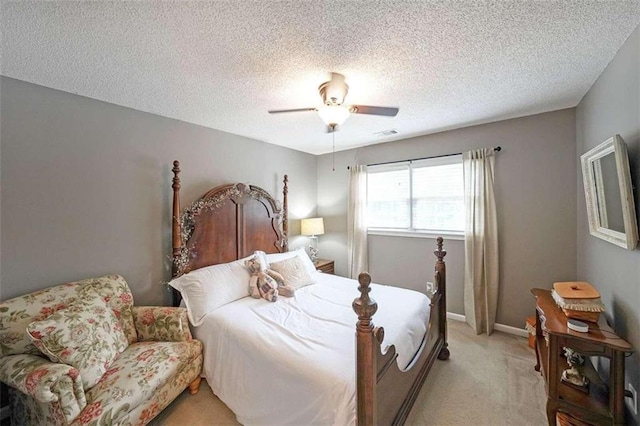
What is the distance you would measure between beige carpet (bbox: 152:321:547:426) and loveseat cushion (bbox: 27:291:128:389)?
63cm

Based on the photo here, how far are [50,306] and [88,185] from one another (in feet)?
3.26

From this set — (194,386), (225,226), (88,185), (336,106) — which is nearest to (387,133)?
(336,106)

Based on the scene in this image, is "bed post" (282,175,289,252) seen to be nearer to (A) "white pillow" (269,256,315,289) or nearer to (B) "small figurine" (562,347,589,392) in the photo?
(A) "white pillow" (269,256,315,289)

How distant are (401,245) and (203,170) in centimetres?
290

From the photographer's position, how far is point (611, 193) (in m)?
1.62

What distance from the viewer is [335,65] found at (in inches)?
68.2

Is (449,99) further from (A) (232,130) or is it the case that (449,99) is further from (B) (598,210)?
(A) (232,130)

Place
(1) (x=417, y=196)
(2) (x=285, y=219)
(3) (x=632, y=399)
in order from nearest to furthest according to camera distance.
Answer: (3) (x=632, y=399) < (1) (x=417, y=196) < (2) (x=285, y=219)

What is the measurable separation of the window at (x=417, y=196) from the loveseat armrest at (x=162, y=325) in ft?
9.34

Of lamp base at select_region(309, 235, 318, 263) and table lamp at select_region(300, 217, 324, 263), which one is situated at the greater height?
table lamp at select_region(300, 217, 324, 263)

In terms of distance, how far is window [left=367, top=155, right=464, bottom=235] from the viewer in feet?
10.7

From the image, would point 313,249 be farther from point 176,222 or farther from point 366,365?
point 366,365

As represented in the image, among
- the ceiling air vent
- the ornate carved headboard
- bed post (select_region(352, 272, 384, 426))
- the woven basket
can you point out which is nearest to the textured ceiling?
the ceiling air vent

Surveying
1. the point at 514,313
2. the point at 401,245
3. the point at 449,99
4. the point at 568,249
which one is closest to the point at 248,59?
the point at 449,99
